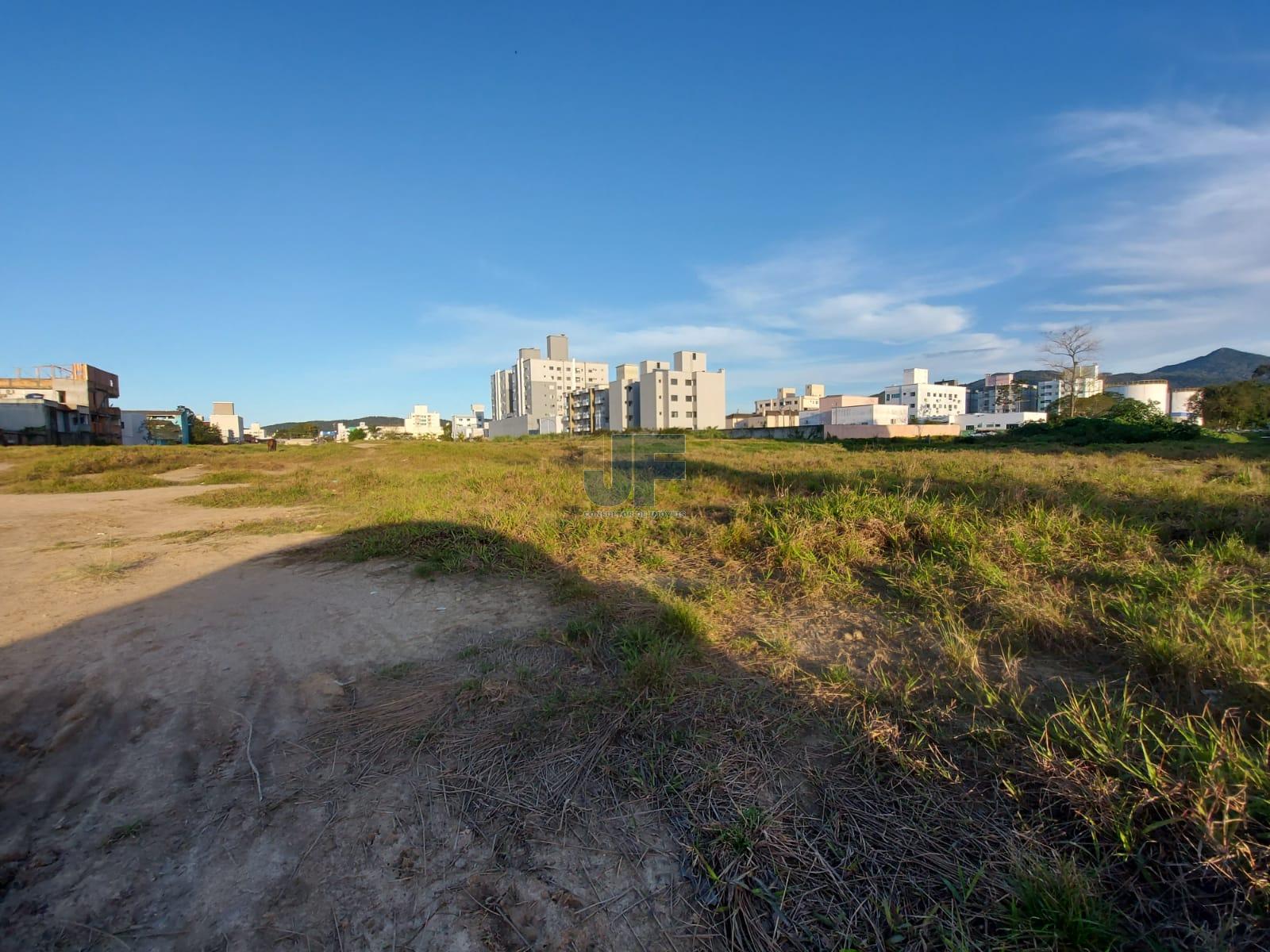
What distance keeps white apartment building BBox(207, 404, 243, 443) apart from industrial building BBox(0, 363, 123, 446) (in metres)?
26.4

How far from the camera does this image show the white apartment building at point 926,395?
292ft

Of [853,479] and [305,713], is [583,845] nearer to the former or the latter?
[305,713]

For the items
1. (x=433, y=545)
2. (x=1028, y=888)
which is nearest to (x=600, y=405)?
(x=433, y=545)

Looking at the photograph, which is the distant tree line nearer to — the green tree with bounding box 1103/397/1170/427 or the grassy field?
the green tree with bounding box 1103/397/1170/427

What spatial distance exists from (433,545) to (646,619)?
3.01 metres

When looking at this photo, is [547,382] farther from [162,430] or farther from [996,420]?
[996,420]

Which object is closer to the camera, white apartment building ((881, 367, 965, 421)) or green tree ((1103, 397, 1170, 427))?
green tree ((1103, 397, 1170, 427))

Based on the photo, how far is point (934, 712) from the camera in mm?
2117

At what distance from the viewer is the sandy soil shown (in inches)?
56.4

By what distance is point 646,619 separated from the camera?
126 inches

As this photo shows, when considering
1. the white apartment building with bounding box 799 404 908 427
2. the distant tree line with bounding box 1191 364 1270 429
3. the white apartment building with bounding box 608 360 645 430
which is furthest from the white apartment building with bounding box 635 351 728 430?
the distant tree line with bounding box 1191 364 1270 429

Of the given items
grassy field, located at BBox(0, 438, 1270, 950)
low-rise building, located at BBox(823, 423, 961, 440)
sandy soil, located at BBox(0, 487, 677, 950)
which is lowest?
sandy soil, located at BBox(0, 487, 677, 950)
